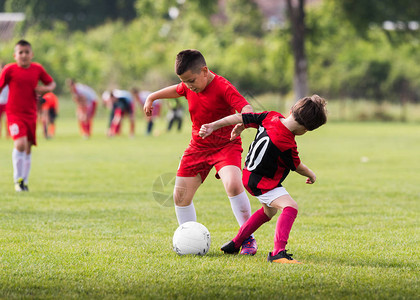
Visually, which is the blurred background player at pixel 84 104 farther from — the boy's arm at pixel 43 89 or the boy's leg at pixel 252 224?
the boy's leg at pixel 252 224

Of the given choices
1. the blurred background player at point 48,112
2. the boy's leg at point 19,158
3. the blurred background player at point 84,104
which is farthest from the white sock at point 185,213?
the blurred background player at point 48,112

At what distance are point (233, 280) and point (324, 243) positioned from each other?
164cm

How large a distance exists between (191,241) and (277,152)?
1.02 meters

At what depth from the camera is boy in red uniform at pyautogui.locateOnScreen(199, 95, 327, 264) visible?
4.79 m

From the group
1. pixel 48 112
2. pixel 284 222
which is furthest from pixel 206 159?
pixel 48 112

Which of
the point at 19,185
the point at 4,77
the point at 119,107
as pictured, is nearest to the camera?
the point at 4,77

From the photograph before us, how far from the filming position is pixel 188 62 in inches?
203

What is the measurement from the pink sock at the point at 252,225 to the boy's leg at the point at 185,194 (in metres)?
0.57

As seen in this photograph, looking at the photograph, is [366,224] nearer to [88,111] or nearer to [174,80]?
[88,111]

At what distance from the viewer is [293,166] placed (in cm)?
494

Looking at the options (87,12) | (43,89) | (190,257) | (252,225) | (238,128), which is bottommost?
(190,257)

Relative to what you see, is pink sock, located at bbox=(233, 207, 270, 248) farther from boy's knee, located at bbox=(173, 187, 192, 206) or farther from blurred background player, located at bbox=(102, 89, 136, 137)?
blurred background player, located at bbox=(102, 89, 136, 137)

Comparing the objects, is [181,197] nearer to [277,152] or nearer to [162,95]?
[162,95]

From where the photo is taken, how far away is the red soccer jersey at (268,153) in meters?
4.86
